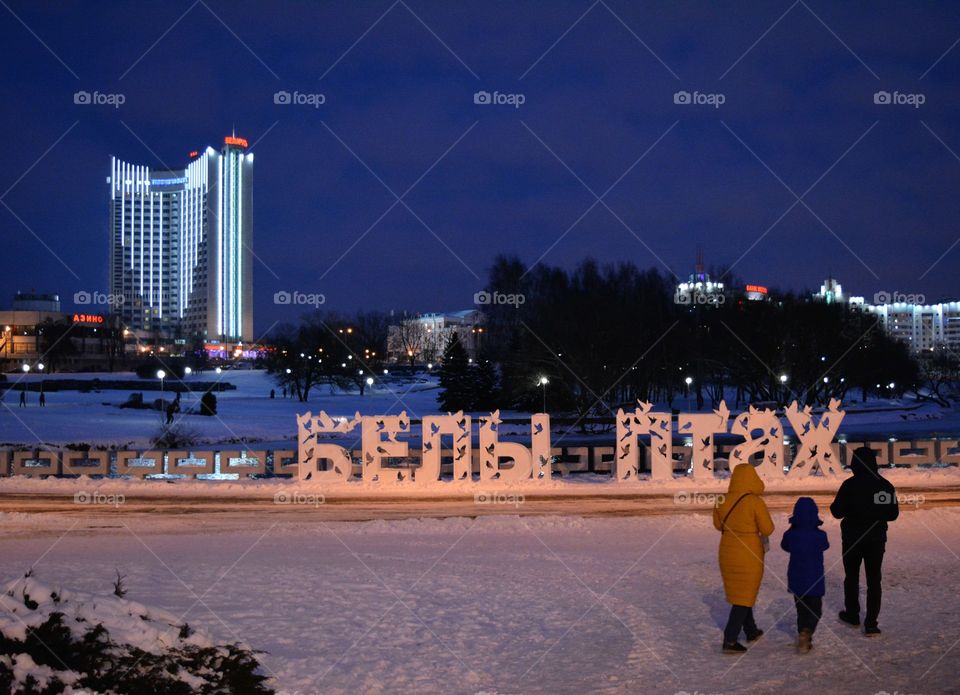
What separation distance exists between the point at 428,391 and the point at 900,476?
208 ft

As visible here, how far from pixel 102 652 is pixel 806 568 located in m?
6.15

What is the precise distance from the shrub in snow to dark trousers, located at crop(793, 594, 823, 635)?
15.9 ft

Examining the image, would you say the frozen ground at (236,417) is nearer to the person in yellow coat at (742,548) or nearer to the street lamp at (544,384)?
the street lamp at (544,384)

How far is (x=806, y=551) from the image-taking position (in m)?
8.16

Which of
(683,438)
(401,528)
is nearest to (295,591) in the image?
(401,528)

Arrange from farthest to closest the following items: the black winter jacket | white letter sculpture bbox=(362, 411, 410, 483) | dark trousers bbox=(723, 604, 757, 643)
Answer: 1. white letter sculpture bbox=(362, 411, 410, 483)
2. the black winter jacket
3. dark trousers bbox=(723, 604, 757, 643)

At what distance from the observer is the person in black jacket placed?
340 inches

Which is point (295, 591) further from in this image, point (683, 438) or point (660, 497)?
point (683, 438)

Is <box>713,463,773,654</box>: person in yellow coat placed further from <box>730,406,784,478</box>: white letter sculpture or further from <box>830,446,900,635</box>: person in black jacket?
<box>730,406,784,478</box>: white letter sculpture

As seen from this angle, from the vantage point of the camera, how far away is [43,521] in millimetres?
15922

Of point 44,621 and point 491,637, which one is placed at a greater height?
point 44,621

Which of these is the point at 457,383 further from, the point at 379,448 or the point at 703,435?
the point at 703,435

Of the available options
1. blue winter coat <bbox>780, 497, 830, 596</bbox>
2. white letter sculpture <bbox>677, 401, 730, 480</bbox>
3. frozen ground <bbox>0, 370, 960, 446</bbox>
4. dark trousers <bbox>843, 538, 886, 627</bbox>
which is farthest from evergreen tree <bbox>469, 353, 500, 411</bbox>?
blue winter coat <bbox>780, 497, 830, 596</bbox>

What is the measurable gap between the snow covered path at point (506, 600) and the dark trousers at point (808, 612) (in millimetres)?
248
